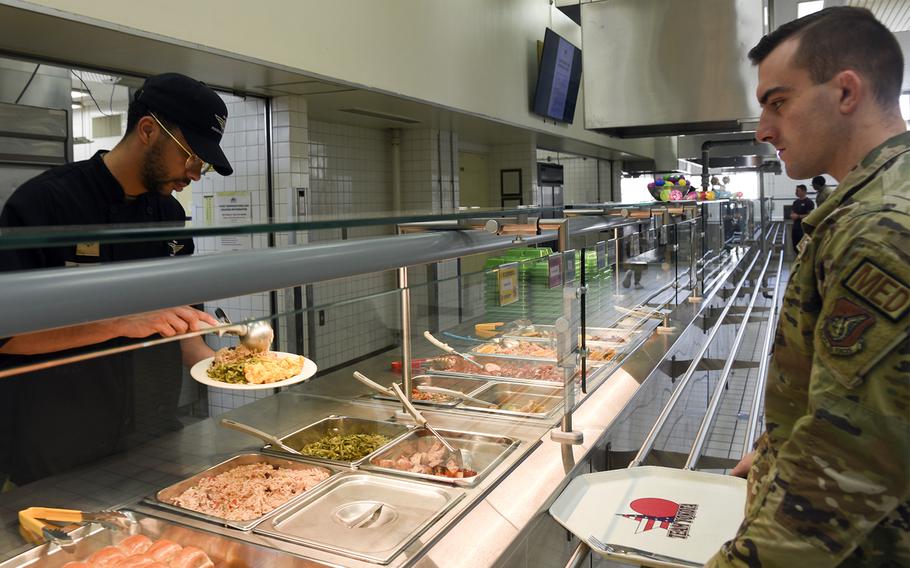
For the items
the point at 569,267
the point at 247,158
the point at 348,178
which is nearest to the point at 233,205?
the point at 247,158

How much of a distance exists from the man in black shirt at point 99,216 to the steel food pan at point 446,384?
0.71 metres

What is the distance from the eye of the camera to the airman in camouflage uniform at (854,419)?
867 mm

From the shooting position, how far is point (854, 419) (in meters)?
0.88

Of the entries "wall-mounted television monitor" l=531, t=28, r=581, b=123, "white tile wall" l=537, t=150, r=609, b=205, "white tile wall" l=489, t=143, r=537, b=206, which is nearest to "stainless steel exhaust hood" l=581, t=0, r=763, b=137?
"wall-mounted television monitor" l=531, t=28, r=581, b=123

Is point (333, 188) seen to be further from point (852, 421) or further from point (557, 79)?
point (852, 421)

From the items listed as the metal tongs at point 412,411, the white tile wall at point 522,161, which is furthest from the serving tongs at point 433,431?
the white tile wall at point 522,161

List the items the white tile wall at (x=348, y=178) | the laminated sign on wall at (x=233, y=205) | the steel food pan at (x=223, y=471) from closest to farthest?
the steel food pan at (x=223, y=471), the laminated sign on wall at (x=233, y=205), the white tile wall at (x=348, y=178)

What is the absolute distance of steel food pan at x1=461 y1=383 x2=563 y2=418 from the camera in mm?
1915

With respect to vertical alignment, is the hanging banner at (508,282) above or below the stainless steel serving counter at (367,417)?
above

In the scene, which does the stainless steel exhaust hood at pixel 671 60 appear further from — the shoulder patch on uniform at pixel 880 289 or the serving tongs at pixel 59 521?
the serving tongs at pixel 59 521

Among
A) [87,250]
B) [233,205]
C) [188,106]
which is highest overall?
[188,106]

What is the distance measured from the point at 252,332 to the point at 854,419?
87 cm

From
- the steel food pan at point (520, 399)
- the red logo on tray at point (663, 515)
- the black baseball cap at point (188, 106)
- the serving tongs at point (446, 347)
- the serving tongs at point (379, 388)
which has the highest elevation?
the black baseball cap at point (188, 106)

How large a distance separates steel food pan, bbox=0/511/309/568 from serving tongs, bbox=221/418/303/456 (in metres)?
0.36
